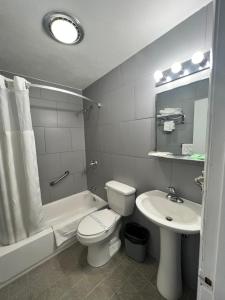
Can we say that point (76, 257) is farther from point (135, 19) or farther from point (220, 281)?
point (135, 19)

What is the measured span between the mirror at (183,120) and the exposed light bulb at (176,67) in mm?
145

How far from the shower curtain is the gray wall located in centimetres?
98

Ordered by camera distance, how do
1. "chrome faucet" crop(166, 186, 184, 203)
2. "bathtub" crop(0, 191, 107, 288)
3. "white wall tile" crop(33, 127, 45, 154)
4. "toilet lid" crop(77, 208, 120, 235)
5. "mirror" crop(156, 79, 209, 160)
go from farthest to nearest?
"white wall tile" crop(33, 127, 45, 154), "toilet lid" crop(77, 208, 120, 235), "bathtub" crop(0, 191, 107, 288), "chrome faucet" crop(166, 186, 184, 203), "mirror" crop(156, 79, 209, 160)

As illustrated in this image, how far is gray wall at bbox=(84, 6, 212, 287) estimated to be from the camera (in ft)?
3.73

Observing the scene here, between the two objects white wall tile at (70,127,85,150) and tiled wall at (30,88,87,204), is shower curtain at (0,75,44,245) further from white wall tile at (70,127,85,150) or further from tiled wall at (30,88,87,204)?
white wall tile at (70,127,85,150)

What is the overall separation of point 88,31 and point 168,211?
1.75 meters

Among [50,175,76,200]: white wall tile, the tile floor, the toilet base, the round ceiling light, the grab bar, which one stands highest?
the round ceiling light

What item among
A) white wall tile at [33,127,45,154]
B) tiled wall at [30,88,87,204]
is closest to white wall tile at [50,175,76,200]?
tiled wall at [30,88,87,204]

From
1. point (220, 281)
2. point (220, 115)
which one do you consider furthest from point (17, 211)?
point (220, 115)

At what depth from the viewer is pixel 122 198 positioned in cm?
163

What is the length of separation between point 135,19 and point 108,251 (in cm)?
229

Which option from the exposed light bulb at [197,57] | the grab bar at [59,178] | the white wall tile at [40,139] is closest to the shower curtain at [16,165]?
the white wall tile at [40,139]

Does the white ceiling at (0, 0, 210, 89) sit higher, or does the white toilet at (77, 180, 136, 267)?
the white ceiling at (0, 0, 210, 89)

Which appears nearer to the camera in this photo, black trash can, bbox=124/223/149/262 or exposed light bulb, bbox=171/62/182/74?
exposed light bulb, bbox=171/62/182/74
